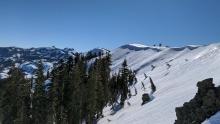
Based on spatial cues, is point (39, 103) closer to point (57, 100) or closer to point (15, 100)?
point (57, 100)

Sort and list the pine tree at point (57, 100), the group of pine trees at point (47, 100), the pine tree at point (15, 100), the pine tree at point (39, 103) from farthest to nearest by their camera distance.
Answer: the pine tree at point (15, 100) < the pine tree at point (57, 100) < the group of pine trees at point (47, 100) < the pine tree at point (39, 103)

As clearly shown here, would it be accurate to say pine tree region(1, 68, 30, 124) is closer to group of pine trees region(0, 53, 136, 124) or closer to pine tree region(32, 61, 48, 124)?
group of pine trees region(0, 53, 136, 124)

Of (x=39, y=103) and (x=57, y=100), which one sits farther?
(x=57, y=100)

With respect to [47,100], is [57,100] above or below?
below

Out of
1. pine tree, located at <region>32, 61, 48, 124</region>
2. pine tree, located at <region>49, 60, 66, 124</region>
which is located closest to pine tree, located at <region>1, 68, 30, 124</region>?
pine tree, located at <region>32, 61, 48, 124</region>

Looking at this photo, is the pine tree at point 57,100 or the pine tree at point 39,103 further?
the pine tree at point 57,100

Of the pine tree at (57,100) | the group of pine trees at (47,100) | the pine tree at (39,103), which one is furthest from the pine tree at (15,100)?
the pine tree at (57,100)

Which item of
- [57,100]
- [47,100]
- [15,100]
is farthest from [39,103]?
[15,100]

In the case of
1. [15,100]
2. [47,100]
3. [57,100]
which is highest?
[15,100]

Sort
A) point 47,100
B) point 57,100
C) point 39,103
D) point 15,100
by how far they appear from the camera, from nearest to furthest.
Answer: point 39,103 < point 47,100 < point 15,100 < point 57,100

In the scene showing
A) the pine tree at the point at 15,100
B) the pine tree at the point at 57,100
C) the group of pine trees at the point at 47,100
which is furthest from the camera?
the pine tree at the point at 15,100

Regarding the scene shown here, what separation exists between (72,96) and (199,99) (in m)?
31.0

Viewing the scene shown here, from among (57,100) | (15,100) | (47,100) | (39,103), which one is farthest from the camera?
(57,100)

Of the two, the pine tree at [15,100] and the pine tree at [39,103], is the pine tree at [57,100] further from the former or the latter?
the pine tree at [15,100]
